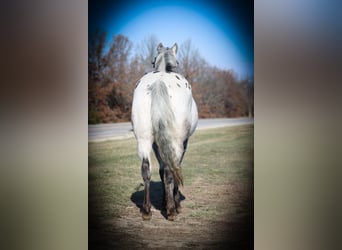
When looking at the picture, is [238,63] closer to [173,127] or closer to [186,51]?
[186,51]

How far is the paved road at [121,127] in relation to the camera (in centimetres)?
185

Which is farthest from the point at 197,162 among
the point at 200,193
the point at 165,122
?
the point at 165,122

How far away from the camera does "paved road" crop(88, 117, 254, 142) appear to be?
1852 millimetres

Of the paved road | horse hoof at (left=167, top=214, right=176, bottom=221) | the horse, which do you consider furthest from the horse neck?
horse hoof at (left=167, top=214, right=176, bottom=221)

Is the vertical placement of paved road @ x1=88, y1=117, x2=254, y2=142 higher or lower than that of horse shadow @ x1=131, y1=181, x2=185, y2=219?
higher

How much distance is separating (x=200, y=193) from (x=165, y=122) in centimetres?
41

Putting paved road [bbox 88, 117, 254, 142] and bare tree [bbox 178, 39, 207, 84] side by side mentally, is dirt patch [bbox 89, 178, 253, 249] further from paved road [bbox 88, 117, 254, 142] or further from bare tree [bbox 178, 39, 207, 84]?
bare tree [bbox 178, 39, 207, 84]

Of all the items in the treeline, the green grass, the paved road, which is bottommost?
the green grass

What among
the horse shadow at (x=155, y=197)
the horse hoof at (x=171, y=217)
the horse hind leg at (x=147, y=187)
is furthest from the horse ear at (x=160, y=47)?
the horse hoof at (x=171, y=217)
